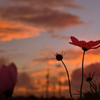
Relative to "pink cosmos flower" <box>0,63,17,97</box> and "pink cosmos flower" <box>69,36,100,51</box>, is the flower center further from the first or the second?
"pink cosmos flower" <box>0,63,17,97</box>

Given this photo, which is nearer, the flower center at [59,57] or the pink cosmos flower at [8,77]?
the pink cosmos flower at [8,77]

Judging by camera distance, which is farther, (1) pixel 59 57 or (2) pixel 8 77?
(1) pixel 59 57

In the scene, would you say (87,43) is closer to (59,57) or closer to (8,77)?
(59,57)

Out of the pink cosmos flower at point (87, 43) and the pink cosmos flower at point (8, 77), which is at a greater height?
the pink cosmos flower at point (87, 43)

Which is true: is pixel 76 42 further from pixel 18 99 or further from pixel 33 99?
pixel 18 99

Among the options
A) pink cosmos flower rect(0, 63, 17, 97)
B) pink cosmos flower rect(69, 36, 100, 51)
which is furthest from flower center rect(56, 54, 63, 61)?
pink cosmos flower rect(0, 63, 17, 97)

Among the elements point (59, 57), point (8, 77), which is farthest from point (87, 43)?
point (8, 77)

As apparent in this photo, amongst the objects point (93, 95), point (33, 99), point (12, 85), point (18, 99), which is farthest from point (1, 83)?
point (18, 99)

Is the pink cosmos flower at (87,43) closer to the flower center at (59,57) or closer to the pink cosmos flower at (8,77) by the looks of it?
the flower center at (59,57)

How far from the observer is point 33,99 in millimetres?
3453

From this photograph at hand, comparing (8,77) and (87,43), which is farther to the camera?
(87,43)

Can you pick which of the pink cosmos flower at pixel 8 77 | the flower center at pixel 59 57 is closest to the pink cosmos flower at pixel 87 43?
the flower center at pixel 59 57

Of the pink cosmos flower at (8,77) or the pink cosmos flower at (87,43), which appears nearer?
the pink cosmos flower at (8,77)

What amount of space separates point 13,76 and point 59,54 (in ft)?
2.81
